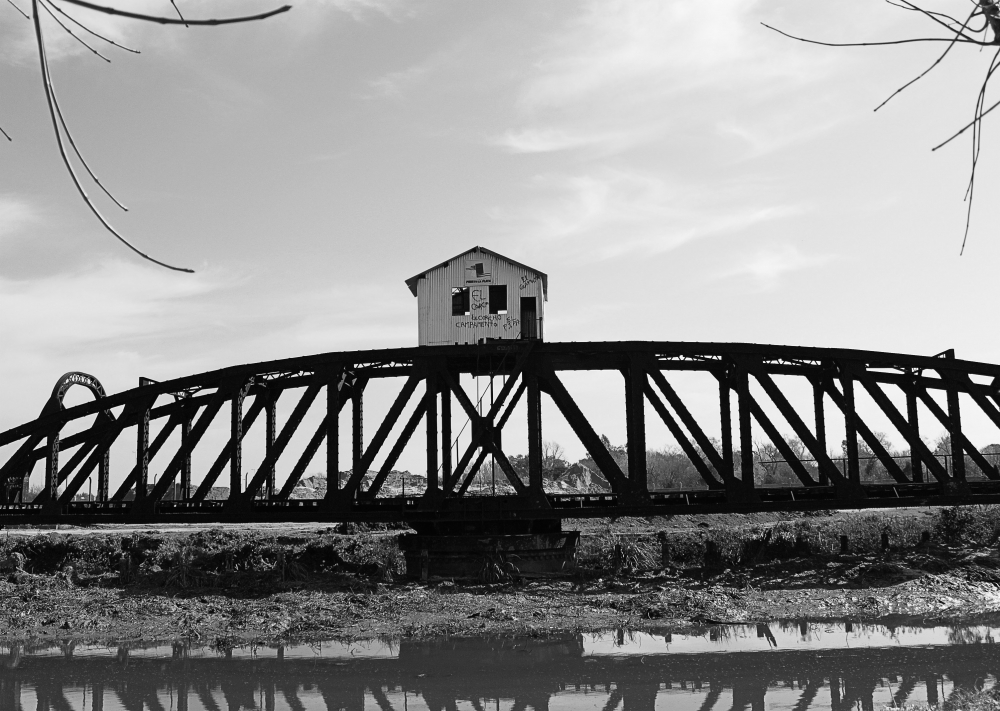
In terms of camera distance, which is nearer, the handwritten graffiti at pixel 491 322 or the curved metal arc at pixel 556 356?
the curved metal arc at pixel 556 356

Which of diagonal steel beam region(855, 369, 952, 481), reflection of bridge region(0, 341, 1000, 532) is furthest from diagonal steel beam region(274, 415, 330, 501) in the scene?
diagonal steel beam region(855, 369, 952, 481)

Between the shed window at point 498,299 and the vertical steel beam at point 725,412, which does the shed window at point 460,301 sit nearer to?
the shed window at point 498,299

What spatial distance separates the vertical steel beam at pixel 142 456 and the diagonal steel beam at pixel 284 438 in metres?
3.62

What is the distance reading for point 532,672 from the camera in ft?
56.9

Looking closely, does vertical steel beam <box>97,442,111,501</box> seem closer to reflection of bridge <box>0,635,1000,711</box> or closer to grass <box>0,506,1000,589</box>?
grass <box>0,506,1000,589</box>

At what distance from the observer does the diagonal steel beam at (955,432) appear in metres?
29.9

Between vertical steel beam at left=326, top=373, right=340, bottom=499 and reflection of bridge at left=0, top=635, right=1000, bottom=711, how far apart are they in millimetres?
9377

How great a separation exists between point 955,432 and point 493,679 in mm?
19909

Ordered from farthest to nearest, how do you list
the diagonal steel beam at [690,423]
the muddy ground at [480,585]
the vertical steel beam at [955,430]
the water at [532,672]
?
the vertical steel beam at [955,430], the diagonal steel beam at [690,423], the muddy ground at [480,585], the water at [532,672]

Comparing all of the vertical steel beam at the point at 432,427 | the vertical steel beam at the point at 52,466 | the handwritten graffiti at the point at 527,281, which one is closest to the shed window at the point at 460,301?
the handwritten graffiti at the point at 527,281

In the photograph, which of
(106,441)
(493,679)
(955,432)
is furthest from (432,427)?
(955,432)

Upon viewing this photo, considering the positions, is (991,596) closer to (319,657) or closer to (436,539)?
(436,539)

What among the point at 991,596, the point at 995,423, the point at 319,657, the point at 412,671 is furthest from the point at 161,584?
the point at 995,423

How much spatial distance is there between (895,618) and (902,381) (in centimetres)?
1044
